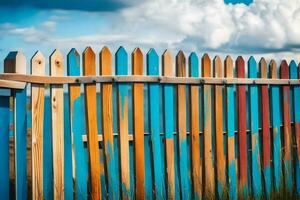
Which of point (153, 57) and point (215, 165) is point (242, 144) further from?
point (153, 57)

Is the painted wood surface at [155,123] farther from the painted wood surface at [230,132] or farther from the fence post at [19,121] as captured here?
the fence post at [19,121]

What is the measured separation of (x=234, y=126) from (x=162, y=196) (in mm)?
1514

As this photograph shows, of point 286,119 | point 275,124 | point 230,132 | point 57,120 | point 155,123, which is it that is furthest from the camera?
point 286,119

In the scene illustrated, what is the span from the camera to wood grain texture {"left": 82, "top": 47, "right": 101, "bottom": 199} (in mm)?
5133

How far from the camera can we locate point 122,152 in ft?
17.4

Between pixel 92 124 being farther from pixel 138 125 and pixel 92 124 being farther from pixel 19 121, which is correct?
pixel 19 121

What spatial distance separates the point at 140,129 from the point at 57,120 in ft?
3.08

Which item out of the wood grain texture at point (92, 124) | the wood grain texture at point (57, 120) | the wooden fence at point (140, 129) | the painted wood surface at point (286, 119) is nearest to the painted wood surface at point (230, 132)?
the wooden fence at point (140, 129)

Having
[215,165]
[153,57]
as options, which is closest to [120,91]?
[153,57]

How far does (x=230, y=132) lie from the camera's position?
21.1 ft

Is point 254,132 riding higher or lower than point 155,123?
lower

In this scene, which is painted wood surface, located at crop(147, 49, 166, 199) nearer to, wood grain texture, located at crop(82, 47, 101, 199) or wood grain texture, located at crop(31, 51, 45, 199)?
wood grain texture, located at crop(82, 47, 101, 199)

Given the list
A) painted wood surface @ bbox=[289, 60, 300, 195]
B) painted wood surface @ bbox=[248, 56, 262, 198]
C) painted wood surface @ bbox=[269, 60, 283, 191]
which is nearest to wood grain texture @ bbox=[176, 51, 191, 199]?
painted wood surface @ bbox=[248, 56, 262, 198]

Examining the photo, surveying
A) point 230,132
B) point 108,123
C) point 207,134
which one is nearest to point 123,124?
point 108,123
